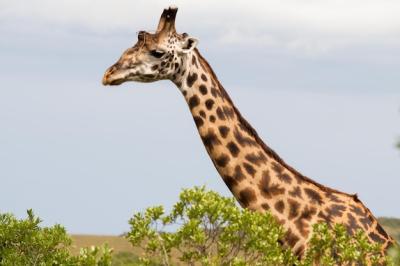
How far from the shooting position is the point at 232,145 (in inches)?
659

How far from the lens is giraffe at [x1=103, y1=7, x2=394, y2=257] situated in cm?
1644

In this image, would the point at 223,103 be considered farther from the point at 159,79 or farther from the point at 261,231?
the point at 261,231

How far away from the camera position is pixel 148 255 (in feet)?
44.7

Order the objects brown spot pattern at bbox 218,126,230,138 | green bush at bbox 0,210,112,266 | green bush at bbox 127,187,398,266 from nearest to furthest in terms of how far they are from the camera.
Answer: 1. green bush at bbox 127,187,398,266
2. brown spot pattern at bbox 218,126,230,138
3. green bush at bbox 0,210,112,266

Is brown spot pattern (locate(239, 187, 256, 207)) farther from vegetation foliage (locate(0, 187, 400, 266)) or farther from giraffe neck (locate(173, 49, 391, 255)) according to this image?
vegetation foliage (locate(0, 187, 400, 266))

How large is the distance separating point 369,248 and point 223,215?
Result: 233cm

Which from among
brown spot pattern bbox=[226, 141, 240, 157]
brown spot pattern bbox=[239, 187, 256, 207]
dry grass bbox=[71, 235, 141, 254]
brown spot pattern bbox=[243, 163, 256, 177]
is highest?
dry grass bbox=[71, 235, 141, 254]

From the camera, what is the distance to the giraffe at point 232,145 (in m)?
16.4

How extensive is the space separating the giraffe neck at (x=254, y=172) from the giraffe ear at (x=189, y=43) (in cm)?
13

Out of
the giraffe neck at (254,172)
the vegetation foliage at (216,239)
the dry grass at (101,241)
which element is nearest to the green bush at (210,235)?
the vegetation foliage at (216,239)

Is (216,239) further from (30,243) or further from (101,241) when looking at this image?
(101,241)

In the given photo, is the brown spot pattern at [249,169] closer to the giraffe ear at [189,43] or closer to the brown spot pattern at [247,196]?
the brown spot pattern at [247,196]

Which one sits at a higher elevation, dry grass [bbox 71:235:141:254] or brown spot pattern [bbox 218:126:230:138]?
dry grass [bbox 71:235:141:254]

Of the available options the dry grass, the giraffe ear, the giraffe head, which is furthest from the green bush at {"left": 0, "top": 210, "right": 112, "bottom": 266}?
the dry grass
